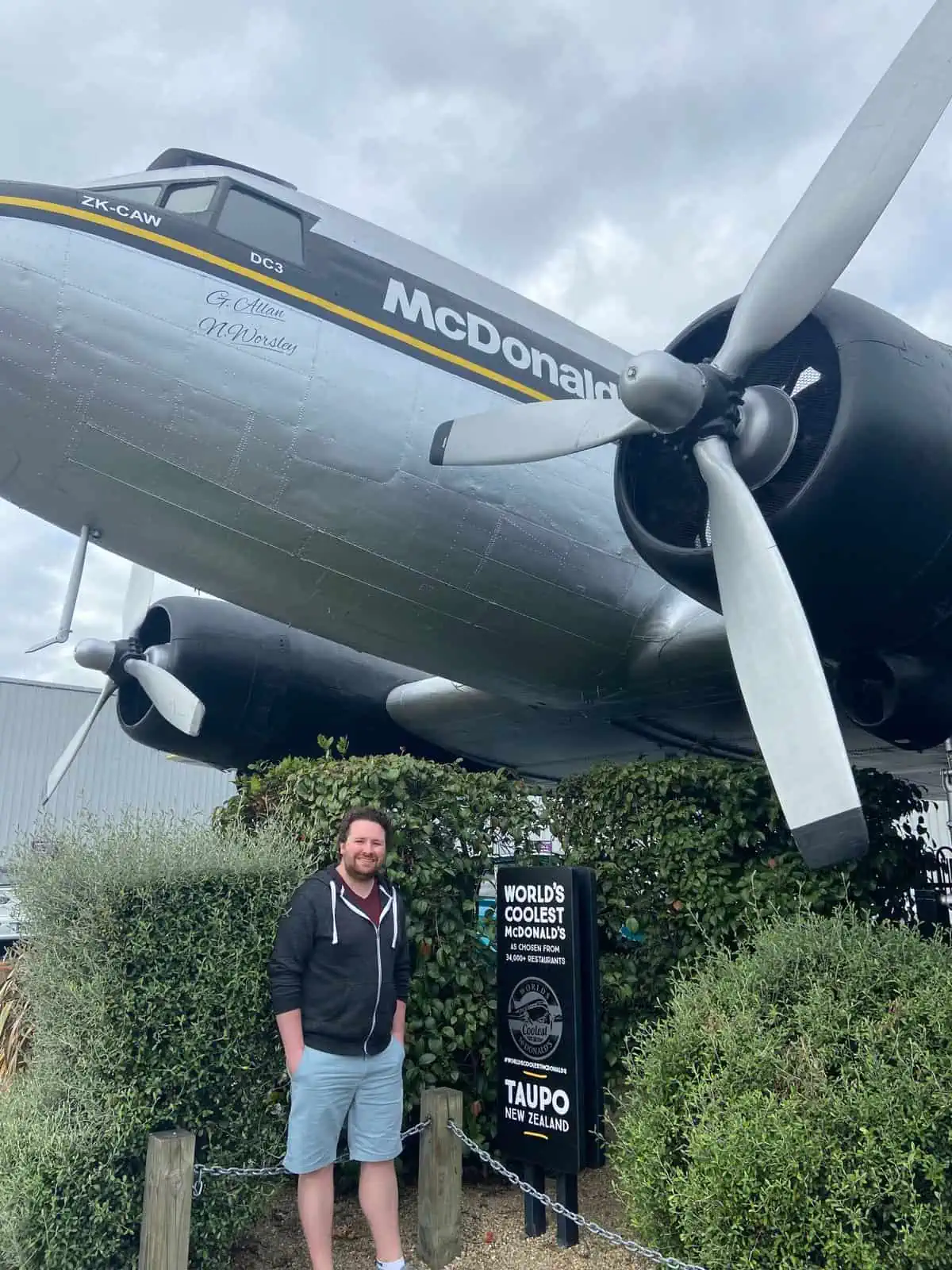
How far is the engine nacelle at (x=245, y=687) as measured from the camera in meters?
10.5

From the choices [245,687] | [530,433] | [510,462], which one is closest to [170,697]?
[245,687]

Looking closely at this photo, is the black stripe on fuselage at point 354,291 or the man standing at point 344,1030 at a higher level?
the black stripe on fuselage at point 354,291

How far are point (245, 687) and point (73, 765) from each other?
685 inches

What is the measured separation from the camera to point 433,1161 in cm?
436

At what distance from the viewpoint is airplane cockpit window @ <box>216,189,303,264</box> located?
289 inches

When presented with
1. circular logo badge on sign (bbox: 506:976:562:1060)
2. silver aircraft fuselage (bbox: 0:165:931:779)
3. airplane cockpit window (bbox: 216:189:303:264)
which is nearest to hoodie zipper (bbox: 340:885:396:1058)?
circular logo badge on sign (bbox: 506:976:562:1060)

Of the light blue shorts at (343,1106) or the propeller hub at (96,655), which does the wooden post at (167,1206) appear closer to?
the light blue shorts at (343,1106)

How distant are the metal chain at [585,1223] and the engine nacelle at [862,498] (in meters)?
3.29

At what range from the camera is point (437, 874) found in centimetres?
521

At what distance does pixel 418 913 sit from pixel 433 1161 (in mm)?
1199

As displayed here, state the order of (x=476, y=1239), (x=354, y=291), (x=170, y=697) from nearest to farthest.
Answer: (x=476, y=1239) < (x=354, y=291) < (x=170, y=697)

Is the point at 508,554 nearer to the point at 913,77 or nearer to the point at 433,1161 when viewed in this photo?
the point at 913,77

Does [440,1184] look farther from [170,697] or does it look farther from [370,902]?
[170,697]

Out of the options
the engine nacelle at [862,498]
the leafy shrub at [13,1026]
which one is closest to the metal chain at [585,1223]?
the leafy shrub at [13,1026]
